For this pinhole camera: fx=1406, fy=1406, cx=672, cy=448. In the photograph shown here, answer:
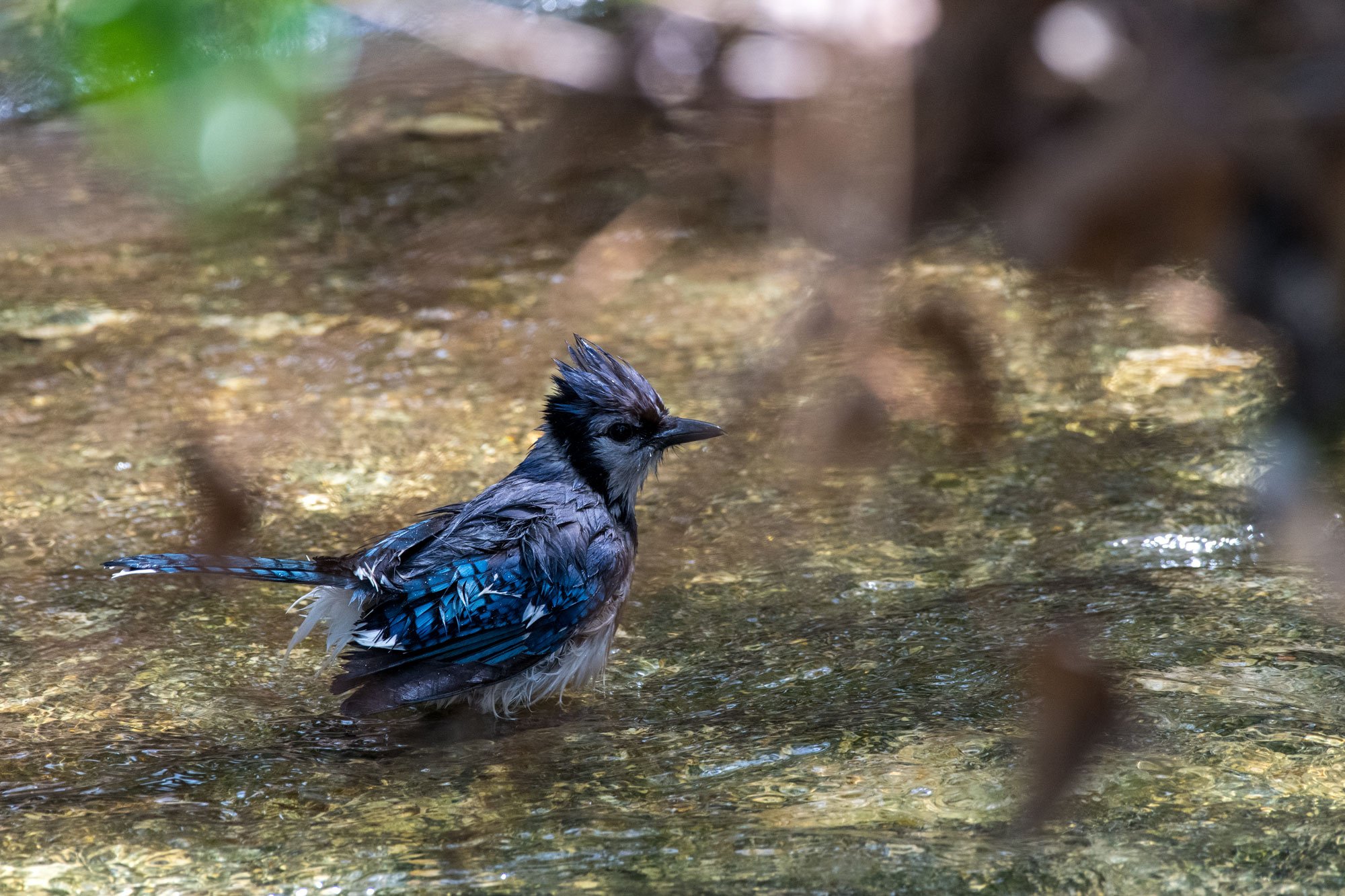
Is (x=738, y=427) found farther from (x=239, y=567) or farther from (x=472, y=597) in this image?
(x=239, y=567)

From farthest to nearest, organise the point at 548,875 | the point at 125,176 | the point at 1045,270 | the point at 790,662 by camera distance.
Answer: the point at 125,176
the point at 1045,270
the point at 790,662
the point at 548,875

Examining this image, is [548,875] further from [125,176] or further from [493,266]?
[125,176]

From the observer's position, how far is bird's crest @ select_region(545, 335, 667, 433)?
3.49m

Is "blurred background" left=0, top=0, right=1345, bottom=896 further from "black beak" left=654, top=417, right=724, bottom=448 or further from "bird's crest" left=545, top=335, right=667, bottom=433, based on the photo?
"bird's crest" left=545, top=335, right=667, bottom=433

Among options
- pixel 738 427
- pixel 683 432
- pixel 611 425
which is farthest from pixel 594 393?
pixel 738 427

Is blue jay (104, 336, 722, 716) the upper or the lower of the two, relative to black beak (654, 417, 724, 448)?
lower

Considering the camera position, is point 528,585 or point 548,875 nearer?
point 548,875

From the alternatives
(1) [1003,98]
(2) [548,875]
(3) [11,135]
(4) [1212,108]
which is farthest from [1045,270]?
(3) [11,135]

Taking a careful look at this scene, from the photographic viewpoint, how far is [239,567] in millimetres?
2805

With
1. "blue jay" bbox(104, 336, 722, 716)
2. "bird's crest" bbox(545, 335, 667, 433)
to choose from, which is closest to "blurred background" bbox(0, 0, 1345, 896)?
"blue jay" bbox(104, 336, 722, 716)

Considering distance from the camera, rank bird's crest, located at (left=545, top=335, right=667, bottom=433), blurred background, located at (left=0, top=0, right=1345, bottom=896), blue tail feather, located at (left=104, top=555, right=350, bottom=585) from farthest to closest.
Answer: bird's crest, located at (left=545, top=335, right=667, bottom=433), blue tail feather, located at (left=104, top=555, right=350, bottom=585), blurred background, located at (left=0, top=0, right=1345, bottom=896)

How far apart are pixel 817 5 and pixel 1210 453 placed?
1.97 metres

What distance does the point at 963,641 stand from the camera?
3.02 metres

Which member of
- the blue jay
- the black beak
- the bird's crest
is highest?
the bird's crest
